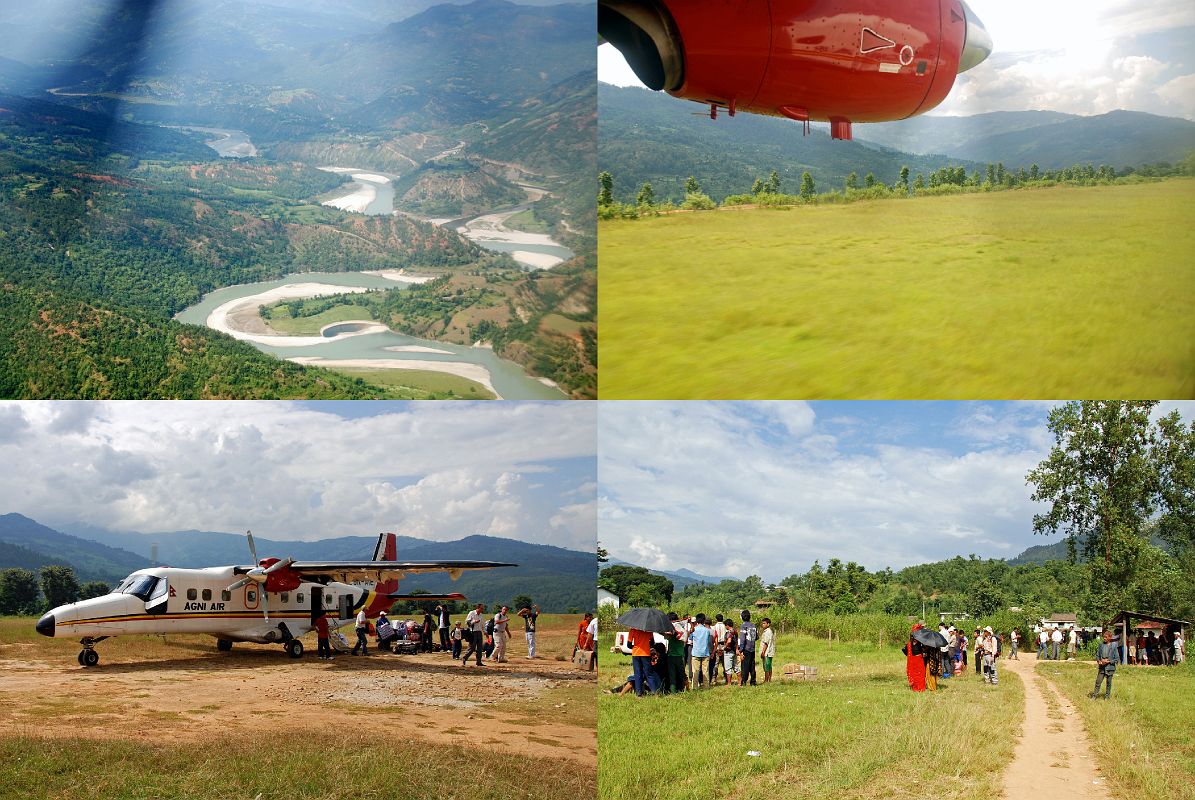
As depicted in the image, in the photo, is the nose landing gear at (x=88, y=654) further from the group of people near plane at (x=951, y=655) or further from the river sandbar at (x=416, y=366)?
the group of people near plane at (x=951, y=655)

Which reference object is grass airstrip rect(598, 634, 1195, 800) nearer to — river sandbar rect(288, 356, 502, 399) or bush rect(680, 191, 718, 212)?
river sandbar rect(288, 356, 502, 399)

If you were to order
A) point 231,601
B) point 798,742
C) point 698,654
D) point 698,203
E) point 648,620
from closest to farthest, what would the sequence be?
point 698,203, point 798,742, point 648,620, point 698,654, point 231,601

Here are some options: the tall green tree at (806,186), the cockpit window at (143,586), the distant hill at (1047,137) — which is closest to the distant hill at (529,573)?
the cockpit window at (143,586)

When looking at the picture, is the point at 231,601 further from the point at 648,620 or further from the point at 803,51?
the point at 803,51

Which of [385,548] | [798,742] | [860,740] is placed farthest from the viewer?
[385,548]

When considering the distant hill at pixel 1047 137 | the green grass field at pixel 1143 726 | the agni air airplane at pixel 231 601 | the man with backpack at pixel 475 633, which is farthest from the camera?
the man with backpack at pixel 475 633

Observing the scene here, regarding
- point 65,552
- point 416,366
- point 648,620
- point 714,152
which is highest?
point 714,152

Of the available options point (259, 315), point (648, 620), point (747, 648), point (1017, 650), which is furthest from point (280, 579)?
point (1017, 650)
